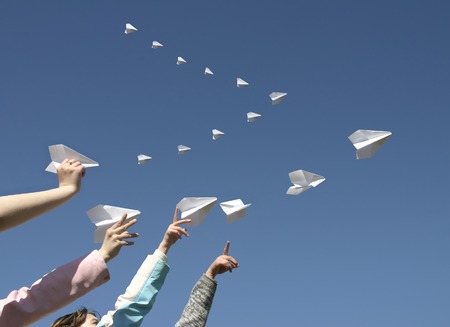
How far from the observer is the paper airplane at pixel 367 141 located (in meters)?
7.78

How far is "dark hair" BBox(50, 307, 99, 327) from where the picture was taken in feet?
14.3

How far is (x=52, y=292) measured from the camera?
10.1 ft

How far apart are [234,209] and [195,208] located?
33.6 inches

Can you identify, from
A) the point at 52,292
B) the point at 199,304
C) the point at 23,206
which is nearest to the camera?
the point at 23,206

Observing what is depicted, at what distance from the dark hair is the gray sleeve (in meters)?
1.00

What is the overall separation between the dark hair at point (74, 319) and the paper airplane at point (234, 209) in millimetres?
2246

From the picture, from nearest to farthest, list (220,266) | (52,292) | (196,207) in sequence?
(52,292) < (220,266) < (196,207)

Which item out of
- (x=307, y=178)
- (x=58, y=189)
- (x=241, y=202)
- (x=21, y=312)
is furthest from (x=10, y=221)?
(x=307, y=178)

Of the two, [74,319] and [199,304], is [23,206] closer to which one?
[74,319]

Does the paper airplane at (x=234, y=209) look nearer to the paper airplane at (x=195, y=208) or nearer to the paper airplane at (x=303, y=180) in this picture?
the paper airplane at (x=195, y=208)

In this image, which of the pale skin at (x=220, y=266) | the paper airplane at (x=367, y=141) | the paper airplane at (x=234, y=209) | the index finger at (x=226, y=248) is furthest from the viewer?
the paper airplane at (x=367, y=141)

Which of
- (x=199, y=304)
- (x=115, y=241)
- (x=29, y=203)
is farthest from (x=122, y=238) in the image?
(x=199, y=304)

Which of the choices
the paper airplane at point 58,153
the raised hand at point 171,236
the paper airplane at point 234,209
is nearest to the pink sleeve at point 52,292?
the raised hand at point 171,236

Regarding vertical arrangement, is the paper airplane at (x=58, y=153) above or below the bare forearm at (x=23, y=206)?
above
